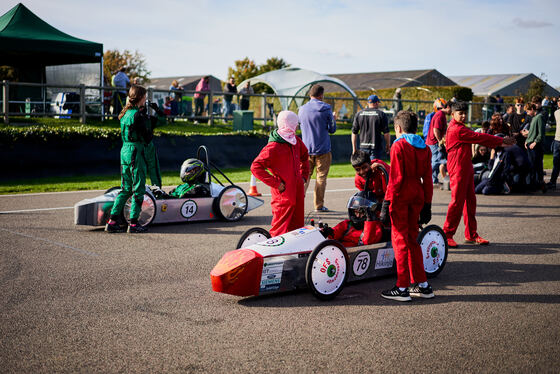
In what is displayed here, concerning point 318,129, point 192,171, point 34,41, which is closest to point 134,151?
point 192,171

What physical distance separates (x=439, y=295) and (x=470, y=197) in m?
2.41

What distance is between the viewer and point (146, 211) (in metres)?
8.27

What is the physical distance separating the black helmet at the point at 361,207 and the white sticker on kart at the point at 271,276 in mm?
1095

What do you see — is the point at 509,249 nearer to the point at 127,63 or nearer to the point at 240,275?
the point at 240,275

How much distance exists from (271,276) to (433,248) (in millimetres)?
1916

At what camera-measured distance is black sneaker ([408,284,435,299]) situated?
205 inches

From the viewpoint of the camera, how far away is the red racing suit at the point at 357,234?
5766mm

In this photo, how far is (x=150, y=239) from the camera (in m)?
7.66

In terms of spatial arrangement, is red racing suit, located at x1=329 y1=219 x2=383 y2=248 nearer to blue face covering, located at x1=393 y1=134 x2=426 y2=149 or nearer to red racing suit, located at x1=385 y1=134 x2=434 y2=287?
red racing suit, located at x1=385 y1=134 x2=434 y2=287

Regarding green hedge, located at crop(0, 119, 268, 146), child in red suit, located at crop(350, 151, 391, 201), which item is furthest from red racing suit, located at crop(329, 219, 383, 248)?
green hedge, located at crop(0, 119, 268, 146)

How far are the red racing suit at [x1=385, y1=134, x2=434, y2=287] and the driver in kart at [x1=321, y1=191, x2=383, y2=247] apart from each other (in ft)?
1.63

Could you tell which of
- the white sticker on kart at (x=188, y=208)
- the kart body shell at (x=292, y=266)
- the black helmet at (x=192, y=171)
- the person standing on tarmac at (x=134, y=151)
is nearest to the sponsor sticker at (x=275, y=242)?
the kart body shell at (x=292, y=266)

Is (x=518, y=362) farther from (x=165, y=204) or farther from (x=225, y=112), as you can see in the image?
(x=225, y=112)

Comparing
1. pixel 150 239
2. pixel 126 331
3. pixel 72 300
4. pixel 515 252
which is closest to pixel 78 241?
pixel 150 239
